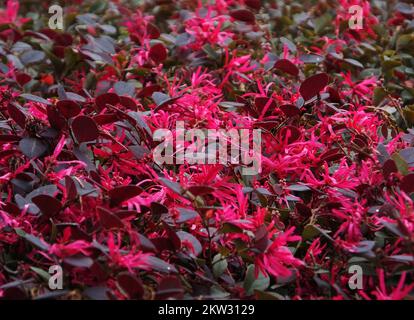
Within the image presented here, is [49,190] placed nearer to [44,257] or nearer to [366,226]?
[44,257]

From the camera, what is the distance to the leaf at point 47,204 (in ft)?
4.39

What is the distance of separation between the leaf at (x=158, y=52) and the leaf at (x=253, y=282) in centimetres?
100

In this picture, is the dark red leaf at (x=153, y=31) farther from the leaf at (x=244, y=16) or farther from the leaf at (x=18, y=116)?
the leaf at (x=18, y=116)

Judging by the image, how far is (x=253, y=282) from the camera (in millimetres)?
1354

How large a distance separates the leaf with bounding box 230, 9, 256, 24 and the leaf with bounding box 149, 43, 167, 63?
1.25 feet

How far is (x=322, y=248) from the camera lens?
140 cm

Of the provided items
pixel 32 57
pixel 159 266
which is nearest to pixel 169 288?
pixel 159 266

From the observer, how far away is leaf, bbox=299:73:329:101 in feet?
5.50

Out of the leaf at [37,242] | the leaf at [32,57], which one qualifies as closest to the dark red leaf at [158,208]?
the leaf at [37,242]

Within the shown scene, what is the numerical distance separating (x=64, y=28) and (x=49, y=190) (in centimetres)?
134

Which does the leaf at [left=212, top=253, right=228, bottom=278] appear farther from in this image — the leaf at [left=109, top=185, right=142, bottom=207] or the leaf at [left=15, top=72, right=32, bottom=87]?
the leaf at [left=15, top=72, right=32, bottom=87]

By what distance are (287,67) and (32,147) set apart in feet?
2.82

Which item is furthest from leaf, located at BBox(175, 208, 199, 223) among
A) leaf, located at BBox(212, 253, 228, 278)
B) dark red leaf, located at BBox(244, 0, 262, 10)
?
dark red leaf, located at BBox(244, 0, 262, 10)
